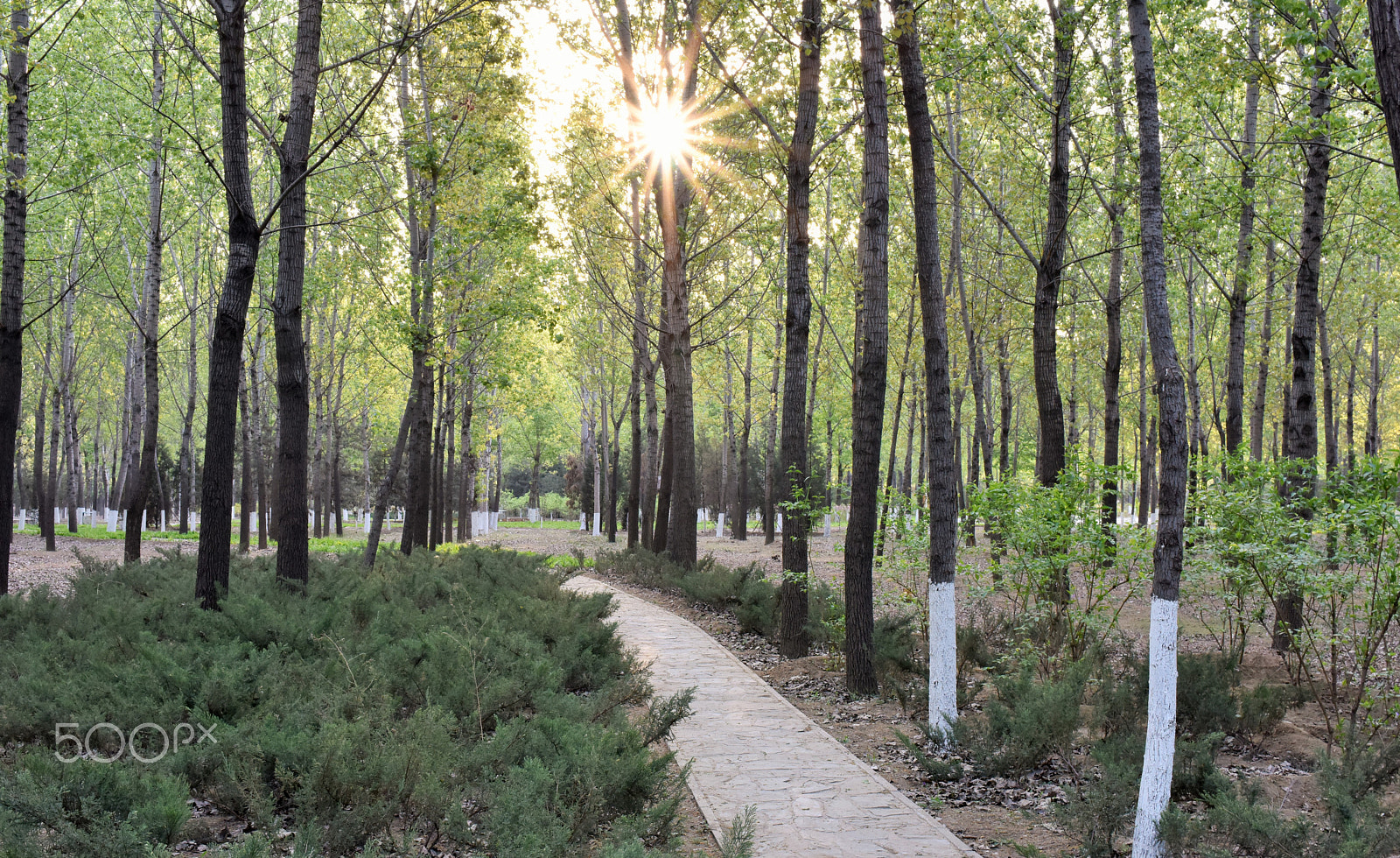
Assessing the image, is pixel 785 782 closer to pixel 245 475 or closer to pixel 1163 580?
pixel 1163 580

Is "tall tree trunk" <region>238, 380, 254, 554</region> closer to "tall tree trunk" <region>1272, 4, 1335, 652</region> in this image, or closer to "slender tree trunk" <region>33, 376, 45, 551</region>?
"slender tree trunk" <region>33, 376, 45, 551</region>

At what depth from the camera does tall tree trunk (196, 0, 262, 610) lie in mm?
7605

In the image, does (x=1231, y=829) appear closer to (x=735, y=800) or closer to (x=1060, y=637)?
(x=735, y=800)

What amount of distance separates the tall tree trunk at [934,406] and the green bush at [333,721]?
2.43 meters

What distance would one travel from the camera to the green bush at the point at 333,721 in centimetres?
340

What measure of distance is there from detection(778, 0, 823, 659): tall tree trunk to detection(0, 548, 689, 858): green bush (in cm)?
265

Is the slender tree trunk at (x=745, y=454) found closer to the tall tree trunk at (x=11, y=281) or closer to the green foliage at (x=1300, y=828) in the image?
the tall tree trunk at (x=11, y=281)

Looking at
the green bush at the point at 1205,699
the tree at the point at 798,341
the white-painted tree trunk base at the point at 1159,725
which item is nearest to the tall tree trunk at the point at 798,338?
the tree at the point at 798,341

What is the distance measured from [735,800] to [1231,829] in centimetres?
264

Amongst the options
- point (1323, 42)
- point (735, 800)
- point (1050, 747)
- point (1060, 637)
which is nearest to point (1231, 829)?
point (1050, 747)

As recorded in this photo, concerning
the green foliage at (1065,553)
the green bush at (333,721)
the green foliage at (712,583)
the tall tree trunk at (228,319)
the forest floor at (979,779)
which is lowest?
the forest floor at (979,779)

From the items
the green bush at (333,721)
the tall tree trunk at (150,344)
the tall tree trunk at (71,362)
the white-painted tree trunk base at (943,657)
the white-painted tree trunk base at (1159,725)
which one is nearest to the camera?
the green bush at (333,721)

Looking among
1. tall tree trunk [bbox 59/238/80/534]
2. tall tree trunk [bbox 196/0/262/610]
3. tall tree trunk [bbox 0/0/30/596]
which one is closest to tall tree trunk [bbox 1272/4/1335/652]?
tall tree trunk [bbox 196/0/262/610]

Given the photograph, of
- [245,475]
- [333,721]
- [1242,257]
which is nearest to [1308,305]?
[1242,257]
